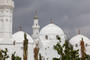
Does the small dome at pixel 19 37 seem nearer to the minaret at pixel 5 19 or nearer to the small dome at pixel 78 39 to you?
the minaret at pixel 5 19

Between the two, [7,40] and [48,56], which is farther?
[48,56]

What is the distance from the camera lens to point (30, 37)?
165ft

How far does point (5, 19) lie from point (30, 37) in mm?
7612

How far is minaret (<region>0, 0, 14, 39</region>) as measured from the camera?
44.8m

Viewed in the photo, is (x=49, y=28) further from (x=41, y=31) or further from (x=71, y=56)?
(x=71, y=56)

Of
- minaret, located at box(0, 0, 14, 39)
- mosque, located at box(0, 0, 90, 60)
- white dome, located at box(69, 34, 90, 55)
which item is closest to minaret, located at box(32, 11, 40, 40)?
mosque, located at box(0, 0, 90, 60)

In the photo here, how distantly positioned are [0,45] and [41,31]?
11.3 m

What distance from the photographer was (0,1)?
1788 inches

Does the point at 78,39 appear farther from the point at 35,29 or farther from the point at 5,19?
the point at 5,19

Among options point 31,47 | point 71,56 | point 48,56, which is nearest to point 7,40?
point 31,47

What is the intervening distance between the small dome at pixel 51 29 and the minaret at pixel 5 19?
906 cm

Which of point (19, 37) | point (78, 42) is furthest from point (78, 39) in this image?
point (19, 37)

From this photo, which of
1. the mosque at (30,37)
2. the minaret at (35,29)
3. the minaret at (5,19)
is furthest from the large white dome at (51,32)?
the minaret at (5,19)

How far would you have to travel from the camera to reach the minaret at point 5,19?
4475 cm
